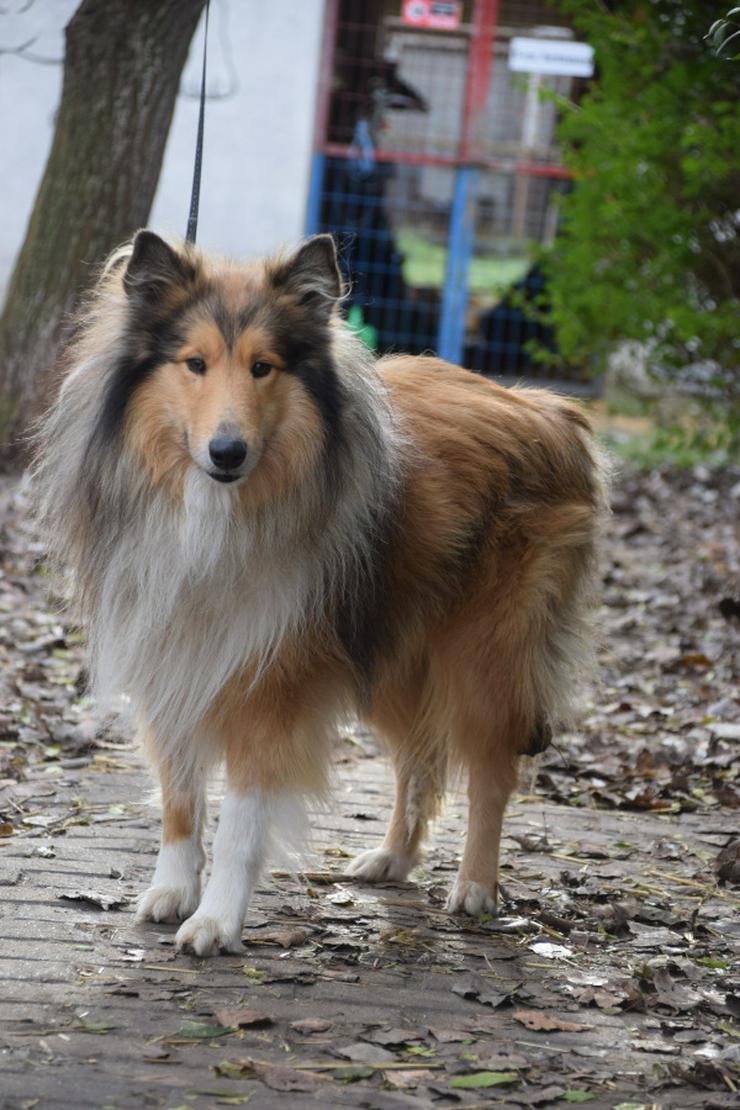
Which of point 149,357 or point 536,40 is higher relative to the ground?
point 536,40

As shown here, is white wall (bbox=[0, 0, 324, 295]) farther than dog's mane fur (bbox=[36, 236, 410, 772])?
Yes

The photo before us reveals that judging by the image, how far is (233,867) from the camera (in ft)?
11.6

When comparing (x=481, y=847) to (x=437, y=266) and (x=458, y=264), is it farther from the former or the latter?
(x=437, y=266)

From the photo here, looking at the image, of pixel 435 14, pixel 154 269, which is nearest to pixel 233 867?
pixel 154 269

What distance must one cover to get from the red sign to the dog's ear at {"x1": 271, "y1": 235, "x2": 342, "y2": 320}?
1117 centimetres

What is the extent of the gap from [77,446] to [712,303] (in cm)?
854

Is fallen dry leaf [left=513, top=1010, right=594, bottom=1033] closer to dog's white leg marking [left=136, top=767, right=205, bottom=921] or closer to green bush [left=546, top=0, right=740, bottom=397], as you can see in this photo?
dog's white leg marking [left=136, top=767, right=205, bottom=921]

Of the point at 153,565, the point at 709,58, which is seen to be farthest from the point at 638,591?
the point at 153,565

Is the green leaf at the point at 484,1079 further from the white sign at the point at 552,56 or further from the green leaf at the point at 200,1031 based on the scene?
the white sign at the point at 552,56

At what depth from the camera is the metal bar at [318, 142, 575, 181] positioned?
44.0ft

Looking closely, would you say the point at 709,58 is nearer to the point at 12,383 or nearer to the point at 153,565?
the point at 12,383

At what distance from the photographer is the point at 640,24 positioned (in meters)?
11.2

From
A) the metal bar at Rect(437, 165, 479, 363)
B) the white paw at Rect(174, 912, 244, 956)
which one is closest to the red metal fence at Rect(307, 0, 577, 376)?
the metal bar at Rect(437, 165, 479, 363)

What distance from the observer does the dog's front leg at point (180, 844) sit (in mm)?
3709
